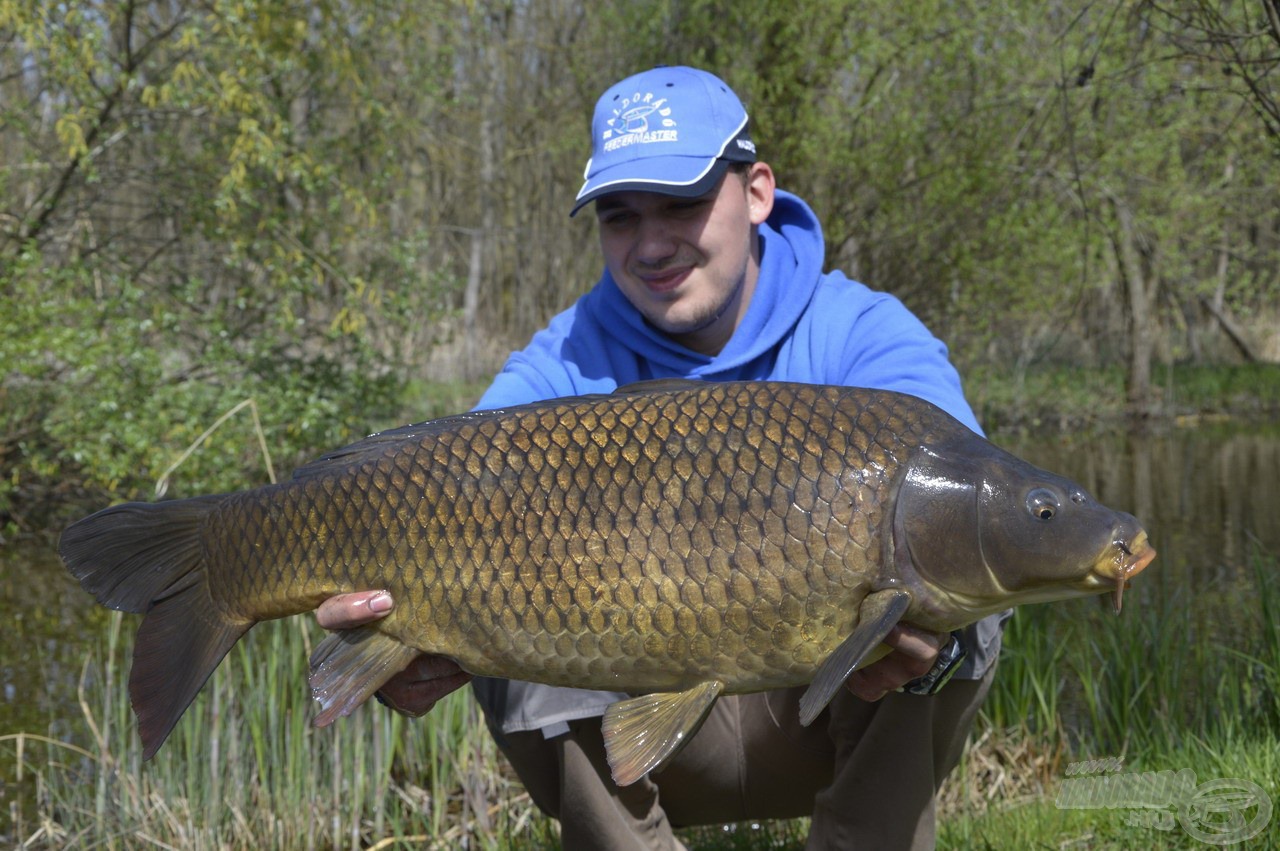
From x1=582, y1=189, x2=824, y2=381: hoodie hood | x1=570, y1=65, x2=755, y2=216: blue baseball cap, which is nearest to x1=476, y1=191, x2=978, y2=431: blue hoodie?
x1=582, y1=189, x2=824, y2=381: hoodie hood

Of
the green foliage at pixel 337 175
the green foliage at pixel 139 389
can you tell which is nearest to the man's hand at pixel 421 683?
the green foliage at pixel 337 175

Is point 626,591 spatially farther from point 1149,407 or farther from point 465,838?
point 1149,407

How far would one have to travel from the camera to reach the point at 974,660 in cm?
208

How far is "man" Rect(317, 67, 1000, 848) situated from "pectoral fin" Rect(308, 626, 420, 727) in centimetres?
12

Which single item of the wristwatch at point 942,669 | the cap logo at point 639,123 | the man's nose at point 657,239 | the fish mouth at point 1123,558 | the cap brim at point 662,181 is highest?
the cap logo at point 639,123

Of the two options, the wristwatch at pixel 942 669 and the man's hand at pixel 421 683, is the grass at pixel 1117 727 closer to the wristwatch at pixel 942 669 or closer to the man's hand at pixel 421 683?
the wristwatch at pixel 942 669

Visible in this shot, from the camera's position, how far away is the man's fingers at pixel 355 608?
5.54 feet

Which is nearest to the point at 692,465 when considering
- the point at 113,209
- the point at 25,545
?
the point at 25,545

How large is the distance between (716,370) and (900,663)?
807mm

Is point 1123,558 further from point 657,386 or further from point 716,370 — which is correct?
point 716,370

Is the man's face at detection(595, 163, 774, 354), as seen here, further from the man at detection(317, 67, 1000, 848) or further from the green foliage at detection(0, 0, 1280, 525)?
the green foliage at detection(0, 0, 1280, 525)

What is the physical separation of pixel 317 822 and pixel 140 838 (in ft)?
1.28

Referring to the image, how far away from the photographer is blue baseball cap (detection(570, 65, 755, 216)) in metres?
2.25

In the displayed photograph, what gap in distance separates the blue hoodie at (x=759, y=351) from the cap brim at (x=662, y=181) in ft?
0.90
